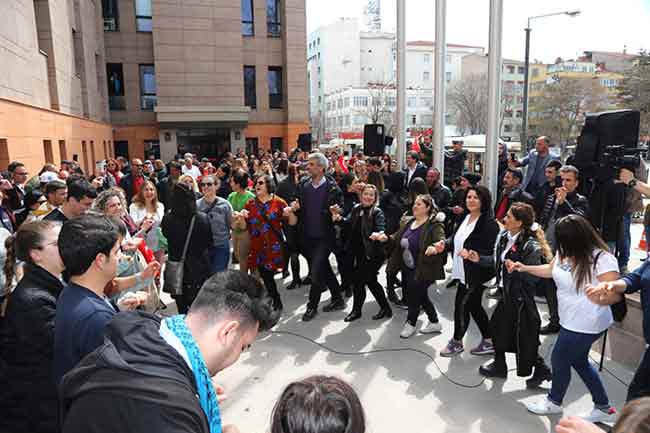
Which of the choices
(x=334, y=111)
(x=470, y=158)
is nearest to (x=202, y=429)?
(x=470, y=158)

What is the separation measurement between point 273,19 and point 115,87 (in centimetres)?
940

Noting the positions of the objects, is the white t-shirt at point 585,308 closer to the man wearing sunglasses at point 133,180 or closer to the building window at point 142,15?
the man wearing sunglasses at point 133,180

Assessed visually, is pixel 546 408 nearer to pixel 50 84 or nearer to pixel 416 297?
pixel 416 297

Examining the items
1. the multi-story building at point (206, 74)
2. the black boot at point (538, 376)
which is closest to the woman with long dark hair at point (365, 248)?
the black boot at point (538, 376)

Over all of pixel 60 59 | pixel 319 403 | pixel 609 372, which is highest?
pixel 60 59

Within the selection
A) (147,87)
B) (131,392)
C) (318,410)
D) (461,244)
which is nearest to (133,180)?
(461,244)

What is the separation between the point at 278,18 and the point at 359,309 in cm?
2349

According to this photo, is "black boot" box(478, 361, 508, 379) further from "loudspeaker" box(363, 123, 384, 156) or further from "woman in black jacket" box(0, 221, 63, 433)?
"loudspeaker" box(363, 123, 384, 156)

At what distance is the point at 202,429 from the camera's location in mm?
1343

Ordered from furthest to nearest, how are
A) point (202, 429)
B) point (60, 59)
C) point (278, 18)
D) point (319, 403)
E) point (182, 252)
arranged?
1. point (278, 18)
2. point (60, 59)
3. point (182, 252)
4. point (202, 429)
5. point (319, 403)

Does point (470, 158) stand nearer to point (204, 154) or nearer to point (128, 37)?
point (204, 154)

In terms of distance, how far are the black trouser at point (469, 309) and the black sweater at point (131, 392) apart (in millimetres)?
3688

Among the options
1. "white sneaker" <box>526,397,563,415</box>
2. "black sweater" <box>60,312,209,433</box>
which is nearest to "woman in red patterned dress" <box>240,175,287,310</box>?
"white sneaker" <box>526,397,563,415</box>

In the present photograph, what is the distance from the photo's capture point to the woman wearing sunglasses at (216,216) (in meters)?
5.71
